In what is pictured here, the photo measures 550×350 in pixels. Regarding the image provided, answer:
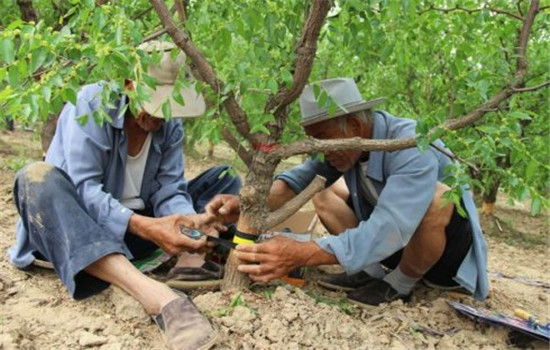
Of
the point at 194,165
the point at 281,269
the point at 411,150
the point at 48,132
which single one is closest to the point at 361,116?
the point at 411,150

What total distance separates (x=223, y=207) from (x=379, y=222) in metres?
0.76

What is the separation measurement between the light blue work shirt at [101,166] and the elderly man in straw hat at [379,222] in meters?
0.43

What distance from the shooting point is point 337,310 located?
7.73 ft

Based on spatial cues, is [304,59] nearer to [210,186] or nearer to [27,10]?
[210,186]

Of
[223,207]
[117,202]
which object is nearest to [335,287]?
[223,207]

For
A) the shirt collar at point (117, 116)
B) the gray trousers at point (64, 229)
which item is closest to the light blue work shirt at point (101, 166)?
A: the shirt collar at point (117, 116)

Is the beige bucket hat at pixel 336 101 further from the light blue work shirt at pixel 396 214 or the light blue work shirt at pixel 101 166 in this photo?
the light blue work shirt at pixel 101 166

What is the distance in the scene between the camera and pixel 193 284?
2.49 meters

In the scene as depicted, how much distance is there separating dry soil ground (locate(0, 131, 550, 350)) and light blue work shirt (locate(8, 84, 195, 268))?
0.27m

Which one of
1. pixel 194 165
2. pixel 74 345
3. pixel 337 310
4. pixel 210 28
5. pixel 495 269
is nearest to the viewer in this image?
pixel 74 345

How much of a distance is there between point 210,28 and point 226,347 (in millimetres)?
1239

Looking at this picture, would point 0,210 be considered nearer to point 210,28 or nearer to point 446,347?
point 210,28

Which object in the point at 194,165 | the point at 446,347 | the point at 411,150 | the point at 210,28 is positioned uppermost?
the point at 210,28

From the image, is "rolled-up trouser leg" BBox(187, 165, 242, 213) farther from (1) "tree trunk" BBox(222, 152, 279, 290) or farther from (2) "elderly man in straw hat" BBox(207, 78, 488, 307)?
(1) "tree trunk" BBox(222, 152, 279, 290)
